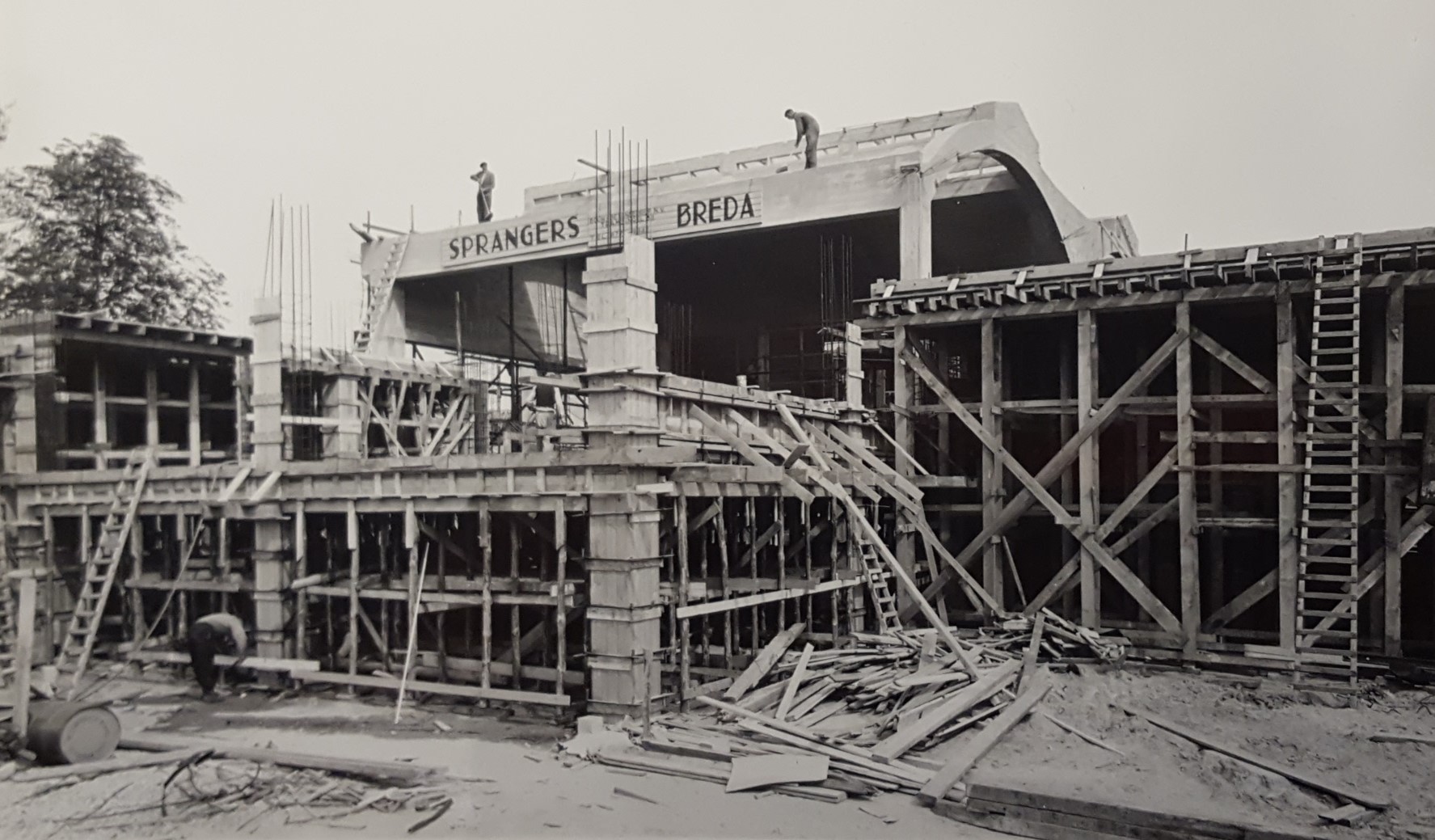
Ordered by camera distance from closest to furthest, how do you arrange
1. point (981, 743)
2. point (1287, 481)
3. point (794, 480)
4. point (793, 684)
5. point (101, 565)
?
point (981, 743) → point (793, 684) → point (794, 480) → point (1287, 481) → point (101, 565)

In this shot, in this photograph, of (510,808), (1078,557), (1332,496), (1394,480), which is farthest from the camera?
(1078,557)

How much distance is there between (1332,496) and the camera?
16.5 metres

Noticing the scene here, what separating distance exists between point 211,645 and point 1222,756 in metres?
13.4

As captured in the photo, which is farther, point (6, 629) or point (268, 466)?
point (268, 466)

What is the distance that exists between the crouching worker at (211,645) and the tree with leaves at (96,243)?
536 cm

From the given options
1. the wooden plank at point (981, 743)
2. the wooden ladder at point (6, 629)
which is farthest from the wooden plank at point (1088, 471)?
the wooden ladder at point (6, 629)

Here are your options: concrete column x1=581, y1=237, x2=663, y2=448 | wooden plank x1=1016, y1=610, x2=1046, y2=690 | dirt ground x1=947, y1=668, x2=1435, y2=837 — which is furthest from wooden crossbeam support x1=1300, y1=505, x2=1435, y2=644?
concrete column x1=581, y1=237, x2=663, y2=448

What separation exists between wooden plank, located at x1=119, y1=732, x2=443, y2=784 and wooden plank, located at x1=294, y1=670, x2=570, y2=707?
2.12 meters

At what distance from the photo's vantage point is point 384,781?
11.0 meters

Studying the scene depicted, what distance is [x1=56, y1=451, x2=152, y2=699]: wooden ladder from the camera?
55.5 ft

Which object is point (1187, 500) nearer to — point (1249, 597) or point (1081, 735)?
point (1249, 597)

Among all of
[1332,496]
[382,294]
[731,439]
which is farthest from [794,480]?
[382,294]

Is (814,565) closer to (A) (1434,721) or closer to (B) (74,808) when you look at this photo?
(A) (1434,721)

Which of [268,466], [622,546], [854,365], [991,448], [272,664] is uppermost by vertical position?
[854,365]
